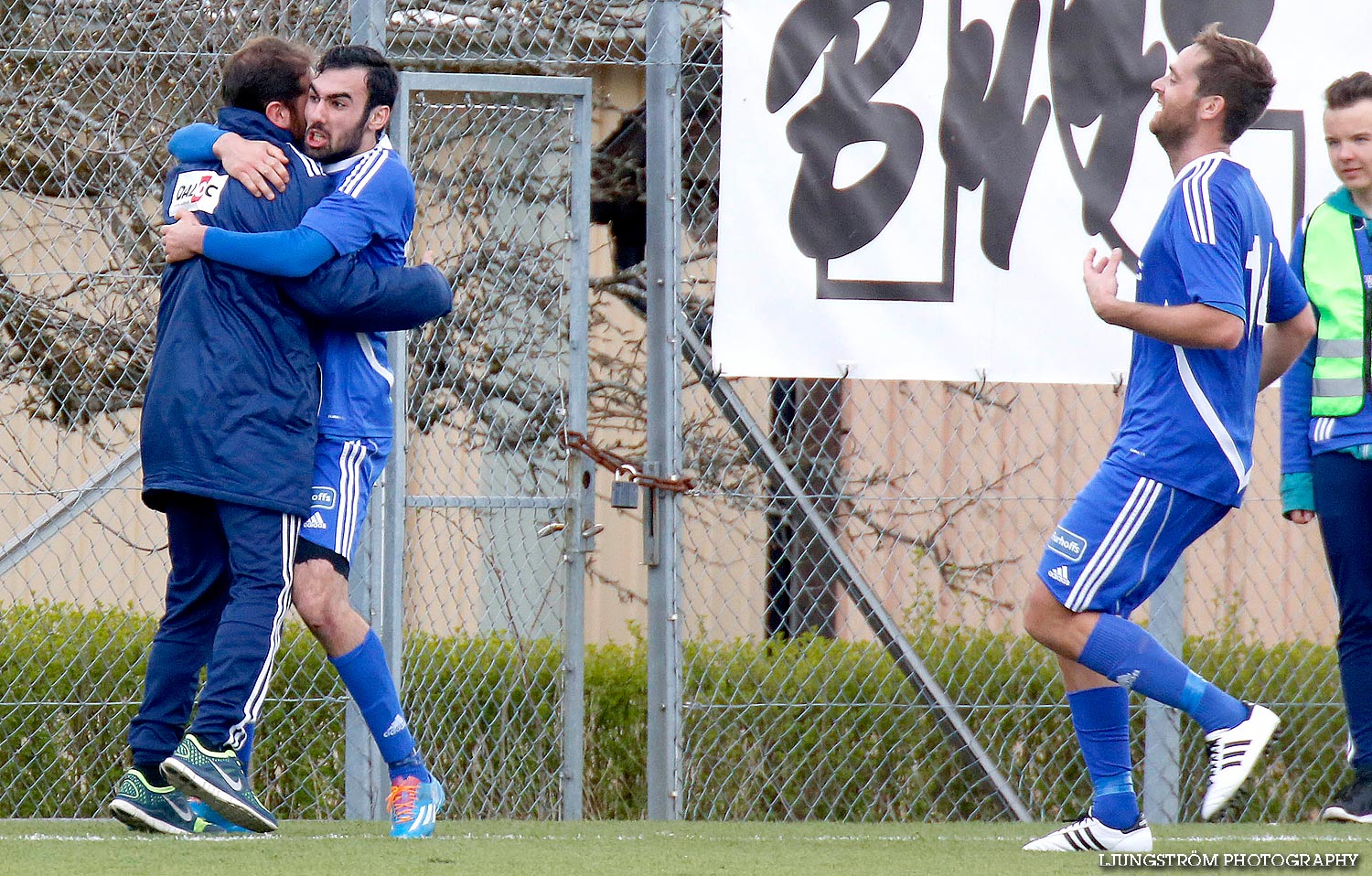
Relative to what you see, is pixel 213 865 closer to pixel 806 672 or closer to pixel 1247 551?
pixel 806 672

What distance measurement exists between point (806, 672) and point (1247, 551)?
262 cm

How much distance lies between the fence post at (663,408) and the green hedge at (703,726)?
6.4 inches

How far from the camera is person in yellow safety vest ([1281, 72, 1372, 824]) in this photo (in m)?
4.41

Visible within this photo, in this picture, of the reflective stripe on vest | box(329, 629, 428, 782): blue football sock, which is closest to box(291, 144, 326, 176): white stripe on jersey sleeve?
box(329, 629, 428, 782): blue football sock

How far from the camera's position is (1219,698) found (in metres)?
3.49

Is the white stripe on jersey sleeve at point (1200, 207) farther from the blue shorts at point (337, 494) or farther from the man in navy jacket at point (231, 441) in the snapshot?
the blue shorts at point (337, 494)

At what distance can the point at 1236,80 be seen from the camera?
3586 mm

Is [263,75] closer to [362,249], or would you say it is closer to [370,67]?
[370,67]

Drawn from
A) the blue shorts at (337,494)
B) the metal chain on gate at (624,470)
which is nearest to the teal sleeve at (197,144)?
the blue shorts at (337,494)

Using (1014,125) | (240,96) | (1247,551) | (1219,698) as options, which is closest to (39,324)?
(240,96)

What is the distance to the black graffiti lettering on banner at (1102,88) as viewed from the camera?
5031 millimetres

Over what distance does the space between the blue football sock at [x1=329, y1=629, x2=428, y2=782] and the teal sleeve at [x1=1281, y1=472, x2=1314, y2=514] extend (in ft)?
8.26

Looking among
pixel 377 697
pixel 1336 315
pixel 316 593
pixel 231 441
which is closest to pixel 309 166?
pixel 231 441

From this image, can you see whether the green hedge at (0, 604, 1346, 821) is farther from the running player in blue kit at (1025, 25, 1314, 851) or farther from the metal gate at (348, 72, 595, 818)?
the running player in blue kit at (1025, 25, 1314, 851)
